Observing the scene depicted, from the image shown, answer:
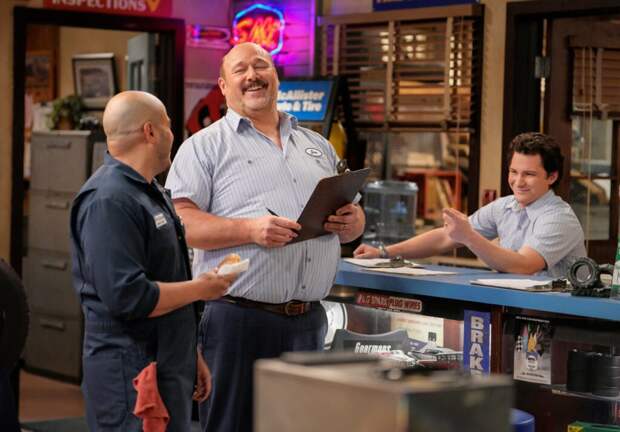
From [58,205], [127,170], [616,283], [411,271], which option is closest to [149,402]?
[127,170]

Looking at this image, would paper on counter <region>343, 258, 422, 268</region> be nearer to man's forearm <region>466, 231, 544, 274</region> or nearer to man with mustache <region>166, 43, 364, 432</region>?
man's forearm <region>466, 231, 544, 274</region>

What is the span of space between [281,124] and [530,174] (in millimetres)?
1227

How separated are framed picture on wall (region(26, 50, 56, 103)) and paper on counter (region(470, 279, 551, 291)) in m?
7.12

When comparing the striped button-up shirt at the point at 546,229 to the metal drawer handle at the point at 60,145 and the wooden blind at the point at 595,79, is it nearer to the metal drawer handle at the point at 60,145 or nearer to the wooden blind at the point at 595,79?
the wooden blind at the point at 595,79

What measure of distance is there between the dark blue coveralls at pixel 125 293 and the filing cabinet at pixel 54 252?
202 inches

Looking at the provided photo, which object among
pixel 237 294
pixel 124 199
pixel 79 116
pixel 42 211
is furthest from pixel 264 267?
pixel 79 116

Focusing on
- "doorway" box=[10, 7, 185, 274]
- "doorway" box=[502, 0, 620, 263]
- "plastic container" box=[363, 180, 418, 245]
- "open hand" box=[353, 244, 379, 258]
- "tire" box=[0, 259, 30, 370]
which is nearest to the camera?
"tire" box=[0, 259, 30, 370]

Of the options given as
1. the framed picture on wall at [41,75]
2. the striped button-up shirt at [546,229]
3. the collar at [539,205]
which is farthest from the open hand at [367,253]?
the framed picture on wall at [41,75]

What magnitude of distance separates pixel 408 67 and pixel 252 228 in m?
3.82

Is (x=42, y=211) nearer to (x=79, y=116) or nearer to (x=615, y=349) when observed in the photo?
(x=79, y=116)

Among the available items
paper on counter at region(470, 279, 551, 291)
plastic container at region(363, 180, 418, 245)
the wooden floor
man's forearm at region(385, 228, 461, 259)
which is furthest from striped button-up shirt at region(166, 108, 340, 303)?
plastic container at region(363, 180, 418, 245)

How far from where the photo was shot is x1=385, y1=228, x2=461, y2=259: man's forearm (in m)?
5.35

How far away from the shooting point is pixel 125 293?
3207mm

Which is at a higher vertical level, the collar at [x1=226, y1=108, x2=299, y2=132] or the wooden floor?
the collar at [x1=226, y1=108, x2=299, y2=132]
